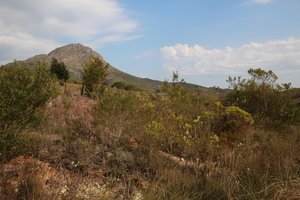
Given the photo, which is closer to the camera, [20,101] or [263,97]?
[20,101]

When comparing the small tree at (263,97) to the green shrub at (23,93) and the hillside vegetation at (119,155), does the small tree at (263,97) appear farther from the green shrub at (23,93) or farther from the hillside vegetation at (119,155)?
the green shrub at (23,93)

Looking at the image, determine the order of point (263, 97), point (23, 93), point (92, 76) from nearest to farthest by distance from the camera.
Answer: point (23, 93)
point (263, 97)
point (92, 76)

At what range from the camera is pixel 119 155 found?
25.2 ft

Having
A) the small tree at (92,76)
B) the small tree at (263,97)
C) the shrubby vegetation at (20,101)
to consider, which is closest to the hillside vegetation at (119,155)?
the shrubby vegetation at (20,101)

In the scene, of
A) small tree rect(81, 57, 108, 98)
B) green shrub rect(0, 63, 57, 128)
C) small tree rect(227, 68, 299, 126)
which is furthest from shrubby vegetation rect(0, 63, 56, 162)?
small tree rect(81, 57, 108, 98)

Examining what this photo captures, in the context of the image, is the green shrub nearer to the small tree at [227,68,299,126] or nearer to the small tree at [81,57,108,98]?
the small tree at [227,68,299,126]

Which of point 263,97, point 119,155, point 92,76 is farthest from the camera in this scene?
point 92,76

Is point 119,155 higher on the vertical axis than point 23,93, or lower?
lower

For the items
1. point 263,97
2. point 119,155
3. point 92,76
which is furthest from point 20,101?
point 92,76

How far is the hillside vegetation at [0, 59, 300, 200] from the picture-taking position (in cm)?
544

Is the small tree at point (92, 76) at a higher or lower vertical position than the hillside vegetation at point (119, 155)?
higher

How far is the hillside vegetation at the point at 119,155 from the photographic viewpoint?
5.44 meters

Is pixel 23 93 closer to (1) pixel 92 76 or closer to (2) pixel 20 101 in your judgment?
(2) pixel 20 101

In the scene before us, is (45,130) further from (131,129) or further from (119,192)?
(119,192)
